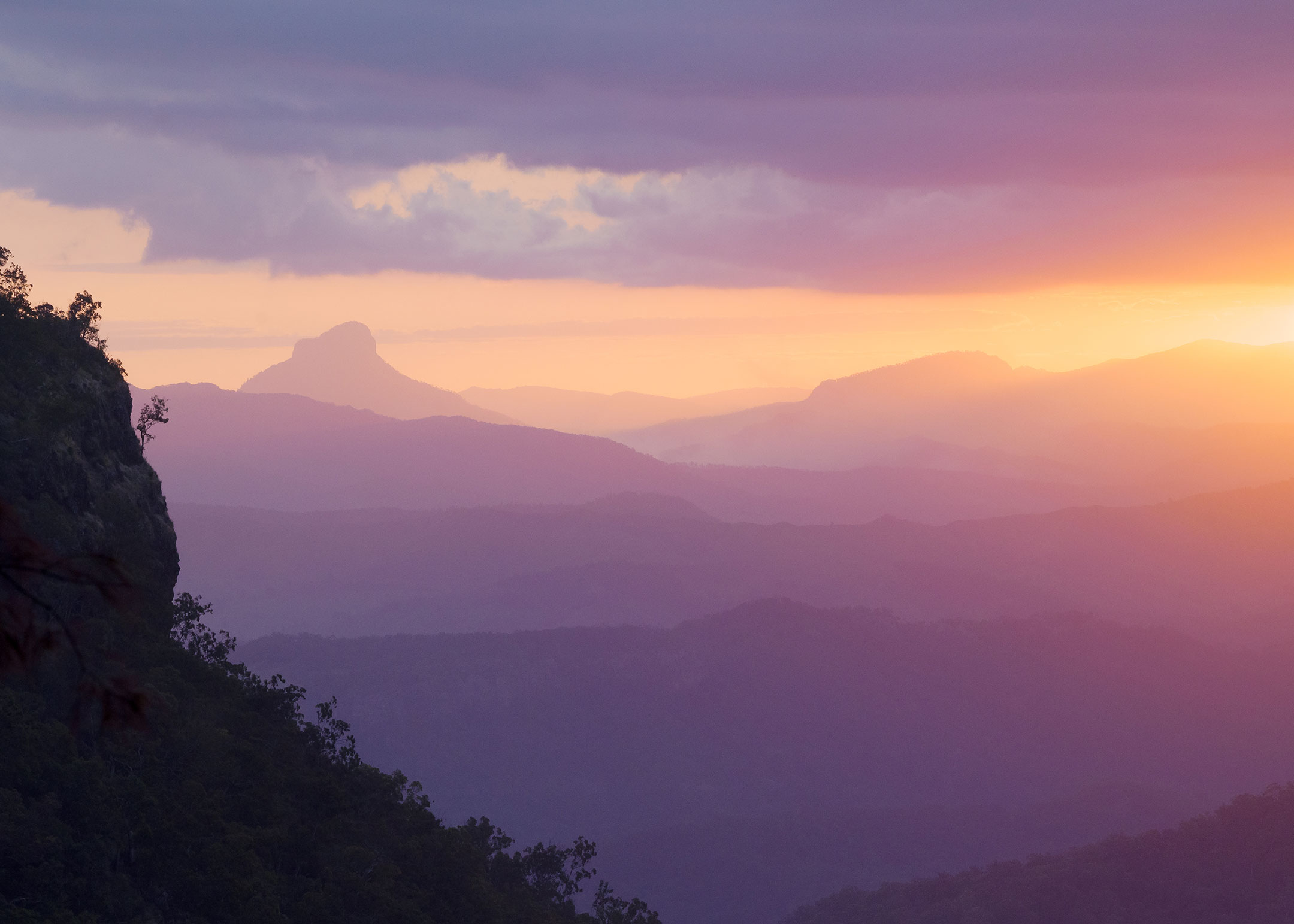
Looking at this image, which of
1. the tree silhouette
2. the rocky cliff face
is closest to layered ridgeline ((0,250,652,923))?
the rocky cliff face

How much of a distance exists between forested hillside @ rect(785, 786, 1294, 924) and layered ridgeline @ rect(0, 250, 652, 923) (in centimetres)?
9534

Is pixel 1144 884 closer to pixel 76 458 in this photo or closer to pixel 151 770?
pixel 151 770

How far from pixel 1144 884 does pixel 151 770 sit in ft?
474

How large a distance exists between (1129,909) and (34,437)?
14448cm

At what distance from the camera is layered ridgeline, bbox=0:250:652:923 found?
35438 mm

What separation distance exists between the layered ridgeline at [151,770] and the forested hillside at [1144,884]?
9534 centimetres

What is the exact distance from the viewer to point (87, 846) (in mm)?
35031

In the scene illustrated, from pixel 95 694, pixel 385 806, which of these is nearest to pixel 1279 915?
pixel 385 806

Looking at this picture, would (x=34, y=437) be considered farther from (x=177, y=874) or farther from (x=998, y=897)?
(x=998, y=897)

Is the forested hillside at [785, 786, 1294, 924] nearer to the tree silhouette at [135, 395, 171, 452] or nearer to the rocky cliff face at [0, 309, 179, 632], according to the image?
the tree silhouette at [135, 395, 171, 452]

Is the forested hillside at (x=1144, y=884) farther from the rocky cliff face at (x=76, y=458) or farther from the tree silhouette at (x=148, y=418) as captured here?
the rocky cliff face at (x=76, y=458)

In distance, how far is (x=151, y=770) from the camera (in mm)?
43344

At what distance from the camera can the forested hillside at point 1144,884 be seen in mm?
145625

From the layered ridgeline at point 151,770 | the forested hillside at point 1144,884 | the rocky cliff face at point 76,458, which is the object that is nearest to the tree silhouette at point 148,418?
the rocky cliff face at point 76,458
